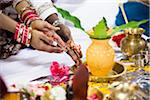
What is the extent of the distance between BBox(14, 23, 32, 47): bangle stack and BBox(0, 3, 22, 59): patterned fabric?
0.09 metres

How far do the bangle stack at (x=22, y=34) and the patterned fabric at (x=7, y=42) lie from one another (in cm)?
9

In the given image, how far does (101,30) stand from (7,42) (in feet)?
1.48

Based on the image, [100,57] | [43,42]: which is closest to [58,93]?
[100,57]

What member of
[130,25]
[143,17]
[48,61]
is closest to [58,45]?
[48,61]

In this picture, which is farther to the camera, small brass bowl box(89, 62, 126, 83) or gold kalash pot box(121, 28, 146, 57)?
gold kalash pot box(121, 28, 146, 57)

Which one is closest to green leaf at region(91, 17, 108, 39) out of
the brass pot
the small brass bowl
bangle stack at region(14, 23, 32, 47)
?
the brass pot

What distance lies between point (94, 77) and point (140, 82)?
6.0 inches

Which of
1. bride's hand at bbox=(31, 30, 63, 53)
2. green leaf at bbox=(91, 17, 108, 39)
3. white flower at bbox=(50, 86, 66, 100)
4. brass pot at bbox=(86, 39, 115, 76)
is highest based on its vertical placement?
green leaf at bbox=(91, 17, 108, 39)

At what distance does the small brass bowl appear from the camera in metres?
1.13

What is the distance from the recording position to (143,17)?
1.75 metres

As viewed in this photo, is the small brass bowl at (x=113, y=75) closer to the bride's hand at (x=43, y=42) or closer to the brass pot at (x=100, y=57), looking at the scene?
the brass pot at (x=100, y=57)

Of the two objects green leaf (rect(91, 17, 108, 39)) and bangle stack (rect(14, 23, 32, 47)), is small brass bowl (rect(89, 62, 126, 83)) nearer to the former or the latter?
green leaf (rect(91, 17, 108, 39))

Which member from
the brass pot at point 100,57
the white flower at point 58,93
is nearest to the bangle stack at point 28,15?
the brass pot at point 100,57

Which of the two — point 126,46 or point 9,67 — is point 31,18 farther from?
point 126,46
